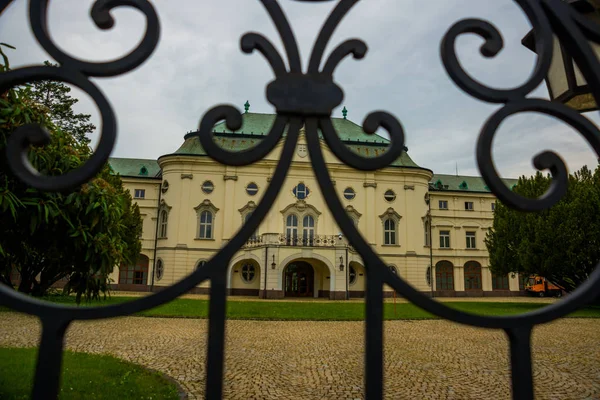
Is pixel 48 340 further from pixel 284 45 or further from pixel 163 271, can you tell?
pixel 163 271

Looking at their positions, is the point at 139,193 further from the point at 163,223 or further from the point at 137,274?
the point at 137,274

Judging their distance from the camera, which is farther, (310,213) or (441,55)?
(310,213)

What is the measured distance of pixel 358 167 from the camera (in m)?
0.90

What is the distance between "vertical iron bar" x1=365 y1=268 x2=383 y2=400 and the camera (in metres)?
0.87

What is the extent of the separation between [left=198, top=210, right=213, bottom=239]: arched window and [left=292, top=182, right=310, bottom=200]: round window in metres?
5.87

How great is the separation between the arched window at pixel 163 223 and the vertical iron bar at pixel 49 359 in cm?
3081

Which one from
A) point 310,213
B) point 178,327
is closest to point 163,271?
point 310,213

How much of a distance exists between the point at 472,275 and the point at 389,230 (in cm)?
839

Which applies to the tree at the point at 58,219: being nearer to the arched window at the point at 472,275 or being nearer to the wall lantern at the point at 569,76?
the wall lantern at the point at 569,76

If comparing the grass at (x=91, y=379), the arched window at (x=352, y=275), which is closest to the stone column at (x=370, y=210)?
the arched window at (x=352, y=275)

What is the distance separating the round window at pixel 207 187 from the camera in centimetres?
3042

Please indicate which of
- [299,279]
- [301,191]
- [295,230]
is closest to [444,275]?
[299,279]

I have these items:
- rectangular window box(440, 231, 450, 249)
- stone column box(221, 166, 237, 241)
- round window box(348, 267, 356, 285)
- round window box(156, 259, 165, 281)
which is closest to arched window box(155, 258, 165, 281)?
round window box(156, 259, 165, 281)

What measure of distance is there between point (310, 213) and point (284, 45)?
28822 mm
